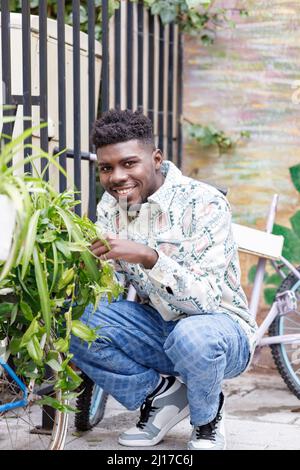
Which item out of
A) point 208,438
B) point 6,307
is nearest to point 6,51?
point 6,307

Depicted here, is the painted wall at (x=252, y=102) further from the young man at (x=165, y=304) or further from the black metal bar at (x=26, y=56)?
the black metal bar at (x=26, y=56)

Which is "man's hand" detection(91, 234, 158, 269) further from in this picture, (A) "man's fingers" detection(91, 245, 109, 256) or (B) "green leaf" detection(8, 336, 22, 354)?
(B) "green leaf" detection(8, 336, 22, 354)

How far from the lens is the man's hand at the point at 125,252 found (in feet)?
10.4

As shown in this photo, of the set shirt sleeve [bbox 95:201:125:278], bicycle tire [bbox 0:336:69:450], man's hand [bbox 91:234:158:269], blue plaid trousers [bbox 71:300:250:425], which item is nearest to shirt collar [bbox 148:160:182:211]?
shirt sleeve [bbox 95:201:125:278]

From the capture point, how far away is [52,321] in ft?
10.2

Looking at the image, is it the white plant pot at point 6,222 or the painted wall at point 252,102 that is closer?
the white plant pot at point 6,222

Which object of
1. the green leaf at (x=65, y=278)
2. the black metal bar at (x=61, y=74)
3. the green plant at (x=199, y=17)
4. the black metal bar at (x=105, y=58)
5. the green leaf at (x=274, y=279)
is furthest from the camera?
the green leaf at (x=274, y=279)

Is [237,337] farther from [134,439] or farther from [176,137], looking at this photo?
[176,137]

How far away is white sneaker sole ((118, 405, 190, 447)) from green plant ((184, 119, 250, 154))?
204 centimetres

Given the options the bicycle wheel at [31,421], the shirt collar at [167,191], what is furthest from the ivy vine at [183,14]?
the bicycle wheel at [31,421]

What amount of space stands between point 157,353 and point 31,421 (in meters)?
0.62

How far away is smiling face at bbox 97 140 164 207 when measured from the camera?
147 inches

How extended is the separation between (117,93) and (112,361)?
1.62m

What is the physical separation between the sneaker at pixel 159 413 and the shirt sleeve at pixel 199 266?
436 millimetres
